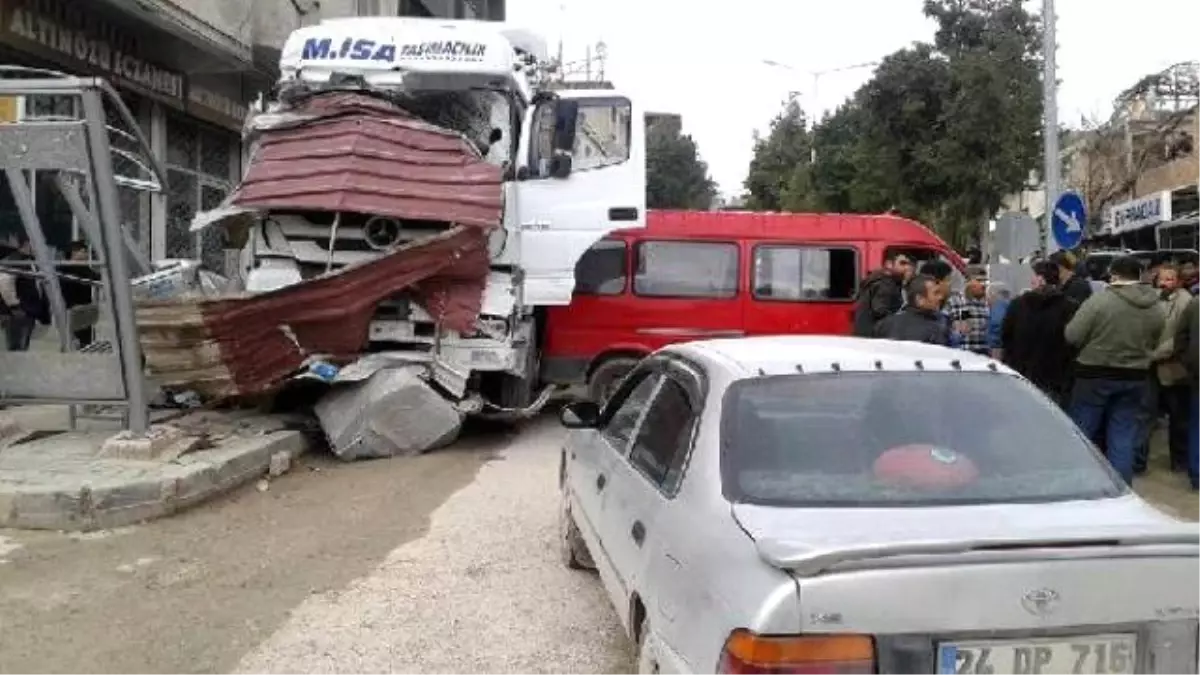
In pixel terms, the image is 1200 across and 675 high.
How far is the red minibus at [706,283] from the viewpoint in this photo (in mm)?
12250

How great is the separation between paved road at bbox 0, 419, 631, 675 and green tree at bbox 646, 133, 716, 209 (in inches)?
2537

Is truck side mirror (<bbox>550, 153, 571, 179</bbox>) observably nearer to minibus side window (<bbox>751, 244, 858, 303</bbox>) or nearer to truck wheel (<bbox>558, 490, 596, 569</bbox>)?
minibus side window (<bbox>751, 244, 858, 303</bbox>)

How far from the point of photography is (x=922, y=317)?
24.3 feet

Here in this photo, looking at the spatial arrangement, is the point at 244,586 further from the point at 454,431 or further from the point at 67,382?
the point at 454,431

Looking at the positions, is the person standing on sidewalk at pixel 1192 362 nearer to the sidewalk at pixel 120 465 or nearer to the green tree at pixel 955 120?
the sidewalk at pixel 120 465

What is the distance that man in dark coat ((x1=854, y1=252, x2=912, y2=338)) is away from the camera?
9156 millimetres

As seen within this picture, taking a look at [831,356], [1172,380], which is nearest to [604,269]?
[1172,380]

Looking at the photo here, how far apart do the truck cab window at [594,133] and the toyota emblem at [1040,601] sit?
28.5 feet

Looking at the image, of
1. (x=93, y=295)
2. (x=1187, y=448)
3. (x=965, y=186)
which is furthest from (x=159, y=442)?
(x=965, y=186)

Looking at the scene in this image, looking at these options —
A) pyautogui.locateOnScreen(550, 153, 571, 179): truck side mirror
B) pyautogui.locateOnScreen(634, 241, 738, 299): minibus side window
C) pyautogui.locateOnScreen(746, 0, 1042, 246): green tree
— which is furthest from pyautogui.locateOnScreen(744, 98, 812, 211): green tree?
pyautogui.locateOnScreen(550, 153, 571, 179): truck side mirror

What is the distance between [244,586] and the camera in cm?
605

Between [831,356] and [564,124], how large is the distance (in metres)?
7.38

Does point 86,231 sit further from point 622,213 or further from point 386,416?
point 622,213

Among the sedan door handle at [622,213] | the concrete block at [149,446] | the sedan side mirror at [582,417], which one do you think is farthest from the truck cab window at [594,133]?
the sedan side mirror at [582,417]
